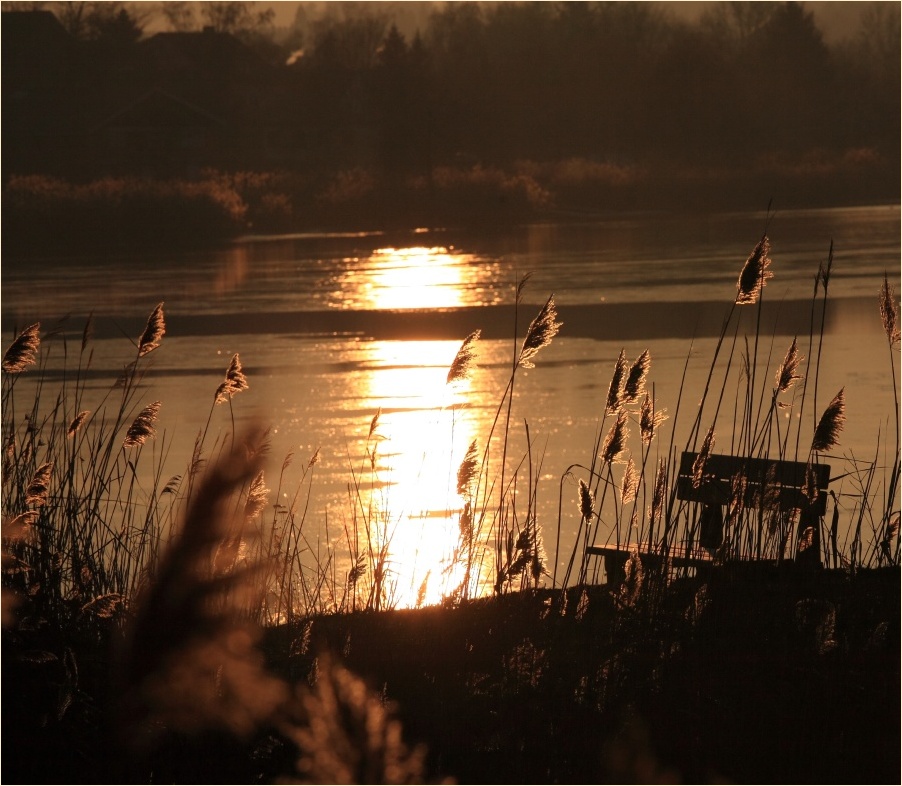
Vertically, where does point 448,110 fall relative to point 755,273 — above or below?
above

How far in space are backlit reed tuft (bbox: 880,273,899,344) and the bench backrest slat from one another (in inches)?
22.2

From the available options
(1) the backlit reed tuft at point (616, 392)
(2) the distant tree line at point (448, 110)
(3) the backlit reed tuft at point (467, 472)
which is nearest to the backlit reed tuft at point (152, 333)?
(3) the backlit reed tuft at point (467, 472)

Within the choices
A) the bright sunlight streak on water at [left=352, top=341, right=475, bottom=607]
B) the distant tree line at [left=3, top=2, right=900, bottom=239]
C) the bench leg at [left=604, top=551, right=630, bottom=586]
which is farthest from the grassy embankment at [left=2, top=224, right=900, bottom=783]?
the distant tree line at [left=3, top=2, right=900, bottom=239]

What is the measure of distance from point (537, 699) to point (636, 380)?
1.14 meters

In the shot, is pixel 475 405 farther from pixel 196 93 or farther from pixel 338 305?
pixel 196 93

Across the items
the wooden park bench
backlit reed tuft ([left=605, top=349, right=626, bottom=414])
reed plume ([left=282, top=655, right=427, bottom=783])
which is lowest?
reed plume ([left=282, top=655, right=427, bottom=783])

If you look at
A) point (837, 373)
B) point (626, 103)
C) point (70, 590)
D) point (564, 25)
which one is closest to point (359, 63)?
point (564, 25)

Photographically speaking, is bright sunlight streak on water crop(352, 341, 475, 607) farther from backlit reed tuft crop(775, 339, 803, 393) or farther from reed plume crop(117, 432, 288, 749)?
backlit reed tuft crop(775, 339, 803, 393)

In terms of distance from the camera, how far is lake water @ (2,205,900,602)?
8.62 metres

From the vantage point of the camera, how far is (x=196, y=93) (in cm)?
6406

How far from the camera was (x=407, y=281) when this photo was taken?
23297mm

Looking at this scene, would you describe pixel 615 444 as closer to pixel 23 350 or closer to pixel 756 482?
pixel 756 482

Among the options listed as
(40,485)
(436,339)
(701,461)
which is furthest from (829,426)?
(436,339)

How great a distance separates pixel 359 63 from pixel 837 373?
81.3m
